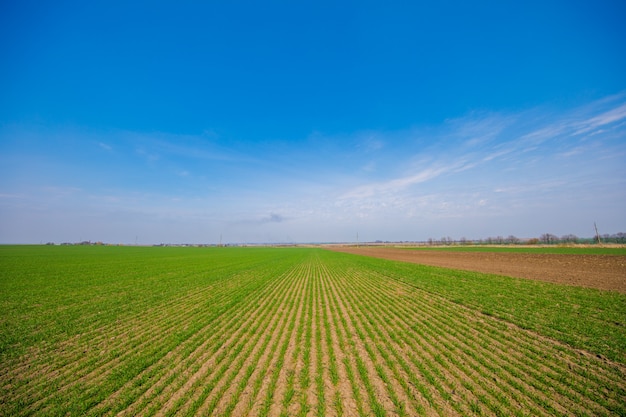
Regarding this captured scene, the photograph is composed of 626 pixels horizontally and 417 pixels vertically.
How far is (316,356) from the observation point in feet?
25.2

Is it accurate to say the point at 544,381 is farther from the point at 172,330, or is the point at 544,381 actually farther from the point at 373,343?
the point at 172,330

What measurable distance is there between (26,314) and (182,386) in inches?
489

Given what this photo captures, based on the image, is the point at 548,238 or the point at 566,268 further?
the point at 548,238

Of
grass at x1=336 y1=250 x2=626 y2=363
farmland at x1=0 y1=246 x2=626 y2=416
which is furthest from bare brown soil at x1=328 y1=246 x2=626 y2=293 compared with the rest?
farmland at x1=0 y1=246 x2=626 y2=416

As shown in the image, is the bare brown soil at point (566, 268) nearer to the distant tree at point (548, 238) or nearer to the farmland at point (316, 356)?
the farmland at point (316, 356)

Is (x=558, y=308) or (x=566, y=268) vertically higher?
(x=558, y=308)

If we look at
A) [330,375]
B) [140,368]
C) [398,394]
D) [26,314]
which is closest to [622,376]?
[398,394]

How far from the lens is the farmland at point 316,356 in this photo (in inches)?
212

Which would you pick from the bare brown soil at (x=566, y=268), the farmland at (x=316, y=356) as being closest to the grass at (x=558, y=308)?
the farmland at (x=316, y=356)

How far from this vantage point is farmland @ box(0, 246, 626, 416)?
17.7 ft

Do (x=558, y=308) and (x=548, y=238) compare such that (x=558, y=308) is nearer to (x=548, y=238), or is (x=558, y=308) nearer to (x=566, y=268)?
(x=566, y=268)

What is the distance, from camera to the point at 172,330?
32.8ft

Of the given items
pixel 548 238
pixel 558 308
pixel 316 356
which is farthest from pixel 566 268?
pixel 548 238

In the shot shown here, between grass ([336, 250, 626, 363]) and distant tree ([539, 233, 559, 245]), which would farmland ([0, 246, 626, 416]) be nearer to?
grass ([336, 250, 626, 363])
